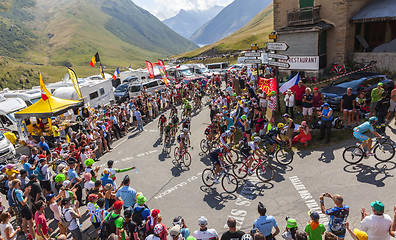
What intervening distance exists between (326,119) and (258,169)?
4175 millimetres

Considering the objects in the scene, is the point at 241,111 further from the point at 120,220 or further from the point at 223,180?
the point at 120,220

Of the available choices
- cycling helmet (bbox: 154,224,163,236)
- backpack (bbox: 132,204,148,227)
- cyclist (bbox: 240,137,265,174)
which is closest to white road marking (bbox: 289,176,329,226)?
cyclist (bbox: 240,137,265,174)

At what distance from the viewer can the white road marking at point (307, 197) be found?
7.73 metres

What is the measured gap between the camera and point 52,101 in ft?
53.2

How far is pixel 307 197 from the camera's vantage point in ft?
28.9

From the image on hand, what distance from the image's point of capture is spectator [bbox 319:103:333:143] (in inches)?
454

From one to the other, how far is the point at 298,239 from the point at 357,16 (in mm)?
22758

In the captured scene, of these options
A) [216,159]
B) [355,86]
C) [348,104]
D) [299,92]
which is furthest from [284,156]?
[355,86]

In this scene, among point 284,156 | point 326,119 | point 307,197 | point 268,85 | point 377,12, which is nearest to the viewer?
point 307,197

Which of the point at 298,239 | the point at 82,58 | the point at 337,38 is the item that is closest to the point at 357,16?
the point at 337,38

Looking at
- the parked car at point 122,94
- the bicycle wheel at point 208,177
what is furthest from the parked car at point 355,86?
the parked car at point 122,94

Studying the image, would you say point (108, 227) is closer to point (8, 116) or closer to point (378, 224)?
point (378, 224)

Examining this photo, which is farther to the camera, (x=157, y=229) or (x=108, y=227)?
(x=108, y=227)

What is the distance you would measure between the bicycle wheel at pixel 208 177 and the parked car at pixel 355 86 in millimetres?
8583
